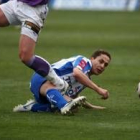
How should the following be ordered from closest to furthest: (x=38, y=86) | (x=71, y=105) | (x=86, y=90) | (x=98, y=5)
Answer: (x=71, y=105)
(x=38, y=86)
(x=86, y=90)
(x=98, y=5)

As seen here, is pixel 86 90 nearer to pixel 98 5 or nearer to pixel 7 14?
pixel 7 14

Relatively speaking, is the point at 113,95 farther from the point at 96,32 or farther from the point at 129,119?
the point at 96,32

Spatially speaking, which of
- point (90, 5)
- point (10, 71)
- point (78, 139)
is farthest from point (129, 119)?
point (90, 5)

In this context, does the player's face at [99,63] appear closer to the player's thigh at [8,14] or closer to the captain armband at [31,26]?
the captain armband at [31,26]

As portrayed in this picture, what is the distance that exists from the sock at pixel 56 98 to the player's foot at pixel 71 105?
9 centimetres

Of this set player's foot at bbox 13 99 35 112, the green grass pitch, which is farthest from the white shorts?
the green grass pitch

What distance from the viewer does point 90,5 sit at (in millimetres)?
44875

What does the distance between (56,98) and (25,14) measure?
122 cm

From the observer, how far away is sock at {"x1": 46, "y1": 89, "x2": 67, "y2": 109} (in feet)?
35.6

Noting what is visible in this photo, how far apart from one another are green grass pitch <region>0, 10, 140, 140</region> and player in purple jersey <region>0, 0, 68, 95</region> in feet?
1.84

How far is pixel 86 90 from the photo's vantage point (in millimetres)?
14070

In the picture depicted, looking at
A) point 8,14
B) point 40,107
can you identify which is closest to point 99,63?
point 40,107

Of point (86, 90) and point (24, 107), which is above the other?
point (24, 107)

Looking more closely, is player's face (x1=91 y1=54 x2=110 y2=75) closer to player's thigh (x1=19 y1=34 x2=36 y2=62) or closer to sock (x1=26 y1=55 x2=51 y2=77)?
sock (x1=26 y1=55 x2=51 y2=77)
